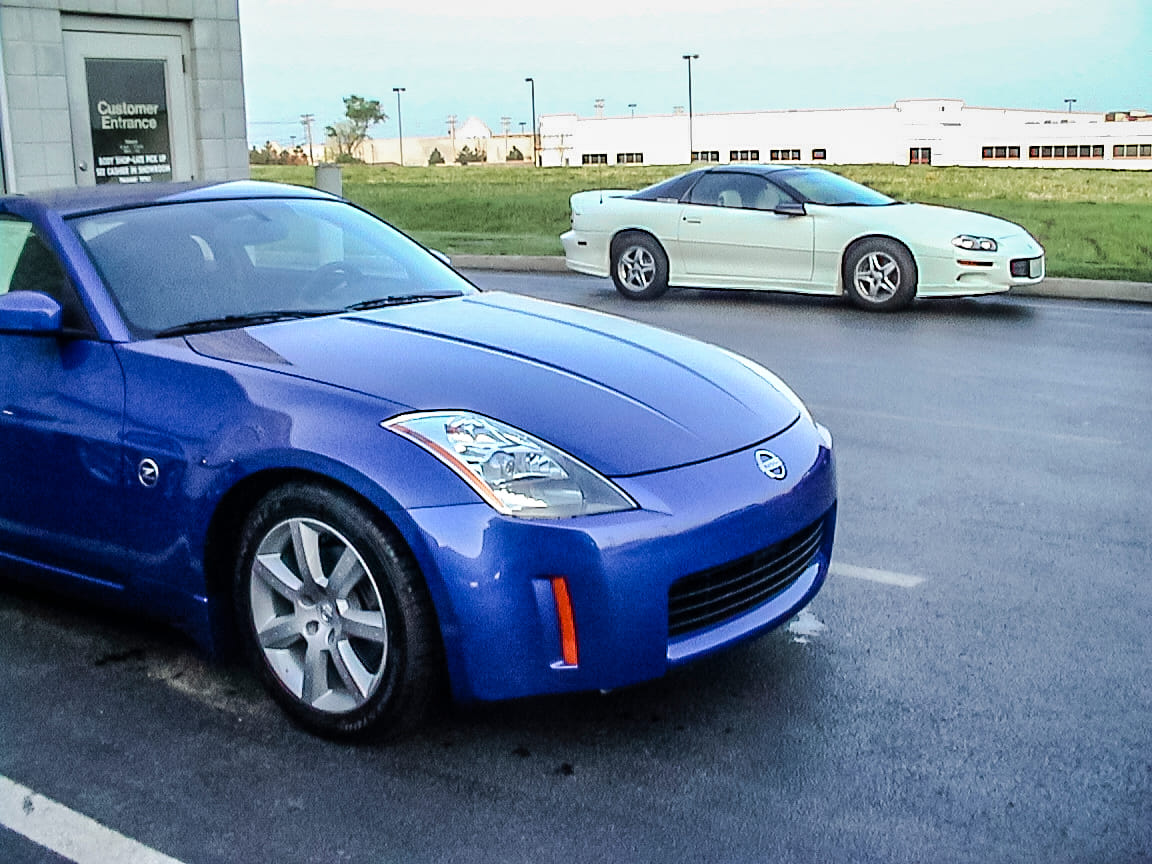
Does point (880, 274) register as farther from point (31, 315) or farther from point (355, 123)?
point (355, 123)

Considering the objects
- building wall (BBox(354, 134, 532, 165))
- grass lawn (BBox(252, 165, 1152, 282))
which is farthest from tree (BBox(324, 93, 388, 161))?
grass lawn (BBox(252, 165, 1152, 282))

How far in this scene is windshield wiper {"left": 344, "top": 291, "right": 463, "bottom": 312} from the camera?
4.38 metres

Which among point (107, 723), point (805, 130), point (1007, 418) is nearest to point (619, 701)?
point (107, 723)

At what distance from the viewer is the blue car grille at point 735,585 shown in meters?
3.34

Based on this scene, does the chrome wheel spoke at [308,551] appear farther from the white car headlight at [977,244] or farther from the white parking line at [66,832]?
the white car headlight at [977,244]

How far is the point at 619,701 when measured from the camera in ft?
12.4

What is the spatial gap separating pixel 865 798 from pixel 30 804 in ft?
6.48

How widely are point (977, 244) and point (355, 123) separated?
362ft

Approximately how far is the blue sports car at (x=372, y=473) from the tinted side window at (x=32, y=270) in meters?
0.01

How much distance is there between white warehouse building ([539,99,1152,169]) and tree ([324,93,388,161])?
33.4 meters

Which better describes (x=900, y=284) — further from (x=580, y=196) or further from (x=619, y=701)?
(x=619, y=701)

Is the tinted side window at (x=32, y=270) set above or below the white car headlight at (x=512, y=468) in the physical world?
above

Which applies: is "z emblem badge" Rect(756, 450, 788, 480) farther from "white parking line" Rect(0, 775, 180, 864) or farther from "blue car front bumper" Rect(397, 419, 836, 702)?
"white parking line" Rect(0, 775, 180, 864)

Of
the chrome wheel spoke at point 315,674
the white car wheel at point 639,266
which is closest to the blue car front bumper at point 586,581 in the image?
the chrome wheel spoke at point 315,674
